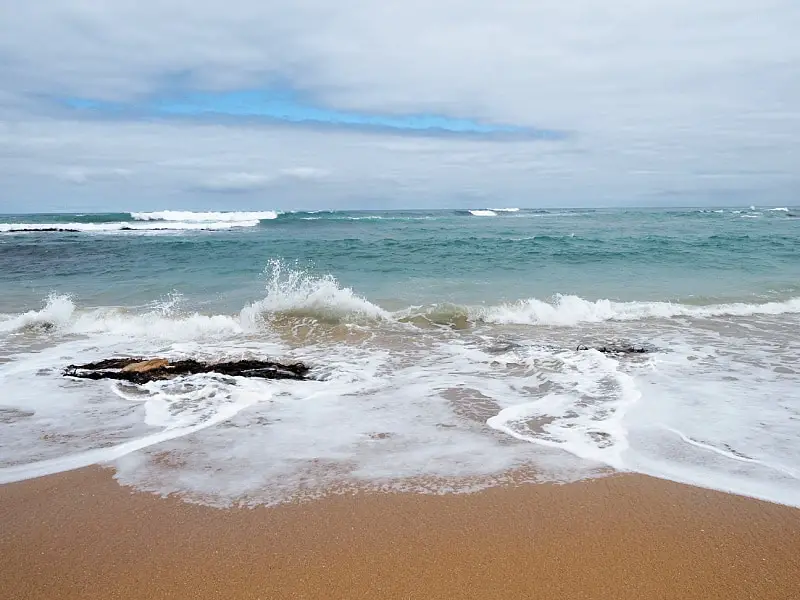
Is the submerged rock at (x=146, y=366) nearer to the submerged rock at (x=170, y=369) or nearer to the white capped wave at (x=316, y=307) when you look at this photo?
the submerged rock at (x=170, y=369)

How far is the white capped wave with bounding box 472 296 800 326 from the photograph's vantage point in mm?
9539

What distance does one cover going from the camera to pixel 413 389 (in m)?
5.66

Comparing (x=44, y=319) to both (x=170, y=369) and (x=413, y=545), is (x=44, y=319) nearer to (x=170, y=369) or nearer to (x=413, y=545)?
(x=170, y=369)

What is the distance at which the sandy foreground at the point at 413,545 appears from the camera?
8.43 ft

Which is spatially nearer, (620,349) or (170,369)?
(170,369)

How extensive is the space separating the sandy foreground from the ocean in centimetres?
24

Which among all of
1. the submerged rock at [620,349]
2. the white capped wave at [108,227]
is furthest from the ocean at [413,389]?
the white capped wave at [108,227]

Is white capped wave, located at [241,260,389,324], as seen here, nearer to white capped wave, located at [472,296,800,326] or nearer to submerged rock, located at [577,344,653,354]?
white capped wave, located at [472,296,800,326]

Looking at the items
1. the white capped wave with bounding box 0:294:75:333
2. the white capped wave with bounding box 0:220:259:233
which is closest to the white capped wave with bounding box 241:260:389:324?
the white capped wave with bounding box 0:294:75:333

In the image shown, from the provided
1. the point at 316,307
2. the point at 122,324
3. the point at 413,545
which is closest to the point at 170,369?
the point at 122,324

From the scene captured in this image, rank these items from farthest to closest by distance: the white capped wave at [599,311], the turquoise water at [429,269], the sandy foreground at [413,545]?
the turquoise water at [429,269], the white capped wave at [599,311], the sandy foreground at [413,545]

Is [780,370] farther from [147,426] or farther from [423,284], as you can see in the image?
[423,284]

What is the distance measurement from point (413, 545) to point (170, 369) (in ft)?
13.8

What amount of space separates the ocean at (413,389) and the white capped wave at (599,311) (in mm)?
53
